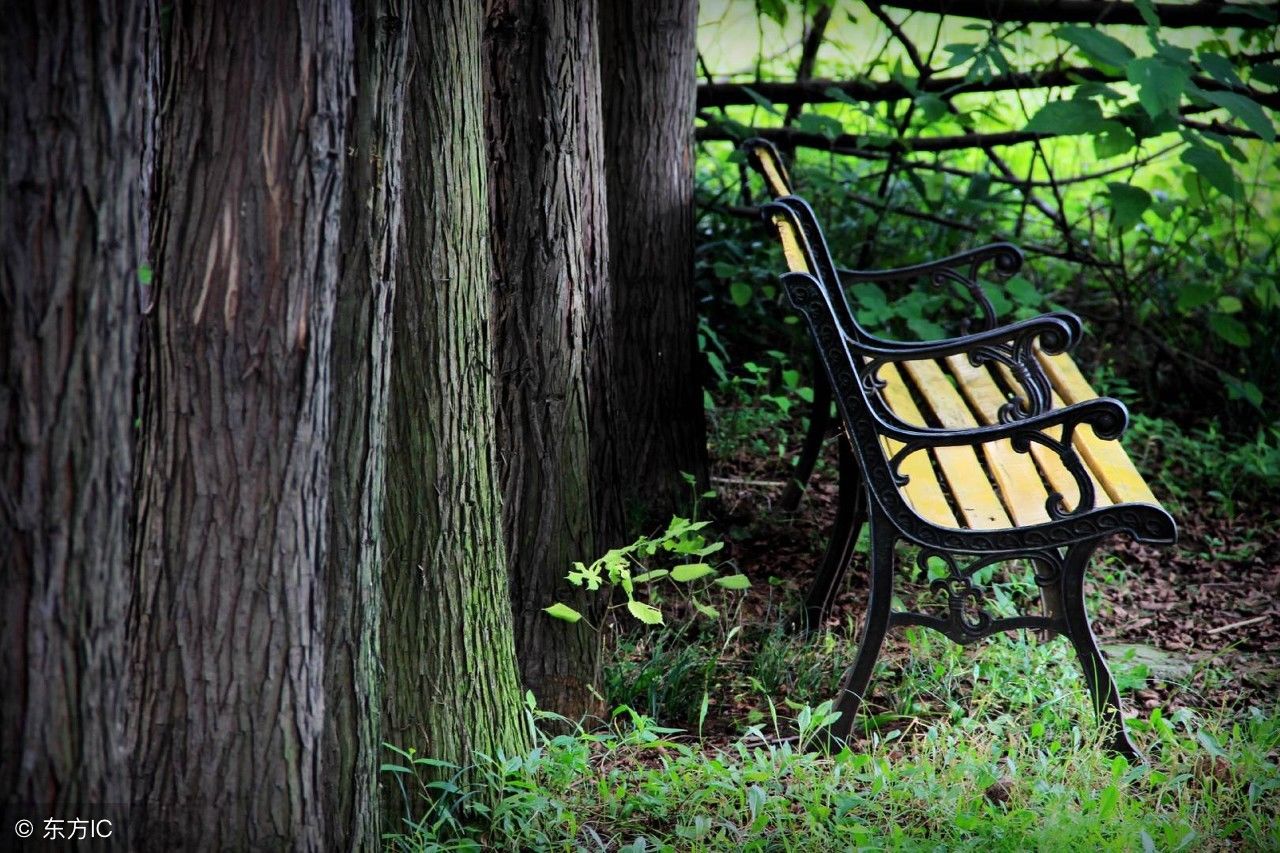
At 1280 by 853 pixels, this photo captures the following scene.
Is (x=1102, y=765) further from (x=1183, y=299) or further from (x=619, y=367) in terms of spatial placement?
(x=1183, y=299)

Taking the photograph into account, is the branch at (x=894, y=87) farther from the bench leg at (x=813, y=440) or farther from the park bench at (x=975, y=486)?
the park bench at (x=975, y=486)

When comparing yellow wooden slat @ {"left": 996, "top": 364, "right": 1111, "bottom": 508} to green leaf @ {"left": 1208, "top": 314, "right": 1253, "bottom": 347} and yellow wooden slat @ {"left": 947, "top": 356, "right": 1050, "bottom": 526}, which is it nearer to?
yellow wooden slat @ {"left": 947, "top": 356, "right": 1050, "bottom": 526}

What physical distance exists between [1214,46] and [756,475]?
280 centimetres

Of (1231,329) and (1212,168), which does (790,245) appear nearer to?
(1212,168)

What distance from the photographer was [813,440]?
437cm

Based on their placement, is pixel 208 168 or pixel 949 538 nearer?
pixel 208 168

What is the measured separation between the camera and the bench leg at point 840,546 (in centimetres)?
365

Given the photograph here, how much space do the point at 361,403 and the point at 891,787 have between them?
148 centimetres

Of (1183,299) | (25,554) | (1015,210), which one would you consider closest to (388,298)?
(25,554)

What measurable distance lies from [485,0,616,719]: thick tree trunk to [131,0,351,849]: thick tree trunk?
3.49 ft

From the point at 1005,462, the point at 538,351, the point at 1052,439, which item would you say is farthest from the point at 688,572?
the point at 1005,462

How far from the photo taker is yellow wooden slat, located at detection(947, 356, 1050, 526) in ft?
9.95

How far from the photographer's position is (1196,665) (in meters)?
3.69

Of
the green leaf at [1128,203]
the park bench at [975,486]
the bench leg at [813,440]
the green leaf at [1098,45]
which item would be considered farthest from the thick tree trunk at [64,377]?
the green leaf at [1128,203]
